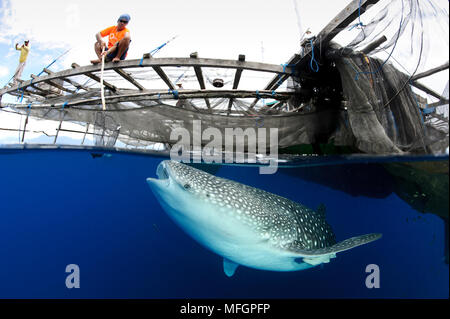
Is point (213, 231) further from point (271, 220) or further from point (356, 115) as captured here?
point (356, 115)

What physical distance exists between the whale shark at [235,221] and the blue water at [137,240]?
317 cm

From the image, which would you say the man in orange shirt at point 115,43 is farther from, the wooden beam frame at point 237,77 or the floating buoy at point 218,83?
the wooden beam frame at point 237,77

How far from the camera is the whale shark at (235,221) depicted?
8.67 feet

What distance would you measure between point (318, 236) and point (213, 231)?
2102 millimetres

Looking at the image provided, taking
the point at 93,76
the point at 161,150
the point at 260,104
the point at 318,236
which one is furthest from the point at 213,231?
the point at 93,76

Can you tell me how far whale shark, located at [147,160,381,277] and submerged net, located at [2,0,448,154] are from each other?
6.05ft

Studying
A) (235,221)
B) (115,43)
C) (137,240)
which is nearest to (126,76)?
(115,43)

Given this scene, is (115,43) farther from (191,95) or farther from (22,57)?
(22,57)

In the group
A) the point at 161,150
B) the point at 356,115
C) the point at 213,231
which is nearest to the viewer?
the point at 213,231

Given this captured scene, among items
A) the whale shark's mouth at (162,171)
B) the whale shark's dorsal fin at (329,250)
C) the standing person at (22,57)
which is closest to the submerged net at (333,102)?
the standing person at (22,57)

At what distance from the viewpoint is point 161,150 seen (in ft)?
19.1

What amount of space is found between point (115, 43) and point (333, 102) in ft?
17.9

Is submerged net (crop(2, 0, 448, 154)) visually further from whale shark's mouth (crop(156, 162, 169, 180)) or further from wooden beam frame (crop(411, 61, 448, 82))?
whale shark's mouth (crop(156, 162, 169, 180))

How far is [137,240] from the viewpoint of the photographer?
9797mm
